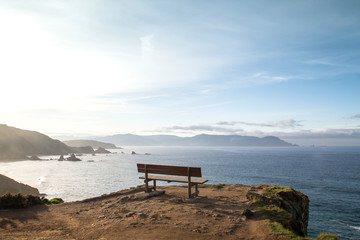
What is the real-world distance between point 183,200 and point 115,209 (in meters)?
3.03

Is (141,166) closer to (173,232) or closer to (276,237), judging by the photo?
(173,232)

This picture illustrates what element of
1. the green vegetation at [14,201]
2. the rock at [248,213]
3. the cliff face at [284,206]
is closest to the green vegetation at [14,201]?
the green vegetation at [14,201]

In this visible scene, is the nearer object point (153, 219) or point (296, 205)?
point (153, 219)

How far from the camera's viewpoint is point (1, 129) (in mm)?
141125

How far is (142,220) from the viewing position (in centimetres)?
776

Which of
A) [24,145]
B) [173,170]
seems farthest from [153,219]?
[24,145]

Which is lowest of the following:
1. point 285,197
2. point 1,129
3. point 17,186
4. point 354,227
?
point 354,227

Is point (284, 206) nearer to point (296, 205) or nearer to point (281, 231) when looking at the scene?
point (296, 205)

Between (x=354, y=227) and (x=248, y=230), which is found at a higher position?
(x=248, y=230)

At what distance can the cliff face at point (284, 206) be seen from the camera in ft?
25.4

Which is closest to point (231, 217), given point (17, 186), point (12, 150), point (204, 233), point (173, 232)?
point (204, 233)

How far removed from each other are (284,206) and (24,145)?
181 m

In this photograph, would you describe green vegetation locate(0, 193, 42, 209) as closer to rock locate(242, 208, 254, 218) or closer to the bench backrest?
the bench backrest

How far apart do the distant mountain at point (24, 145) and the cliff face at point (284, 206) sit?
149 meters
